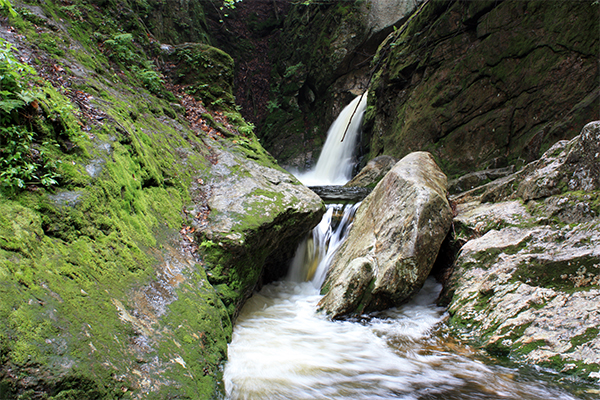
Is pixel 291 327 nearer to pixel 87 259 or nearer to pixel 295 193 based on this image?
pixel 295 193

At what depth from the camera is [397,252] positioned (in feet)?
16.0

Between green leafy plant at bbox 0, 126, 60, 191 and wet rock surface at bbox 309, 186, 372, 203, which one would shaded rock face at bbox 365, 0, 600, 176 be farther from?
green leafy plant at bbox 0, 126, 60, 191

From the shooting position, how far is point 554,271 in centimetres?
367

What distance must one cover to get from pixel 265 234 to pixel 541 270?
357 centimetres

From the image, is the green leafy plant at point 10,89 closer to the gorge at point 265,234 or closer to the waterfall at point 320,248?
the gorge at point 265,234

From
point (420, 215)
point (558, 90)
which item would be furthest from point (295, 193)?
point (558, 90)

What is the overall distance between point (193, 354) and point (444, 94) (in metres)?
10.6

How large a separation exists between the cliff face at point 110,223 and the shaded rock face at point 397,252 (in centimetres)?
129

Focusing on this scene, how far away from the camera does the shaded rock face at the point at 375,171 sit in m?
11.2

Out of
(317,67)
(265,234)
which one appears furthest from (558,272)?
(317,67)

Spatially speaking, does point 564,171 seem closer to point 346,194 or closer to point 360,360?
point 360,360

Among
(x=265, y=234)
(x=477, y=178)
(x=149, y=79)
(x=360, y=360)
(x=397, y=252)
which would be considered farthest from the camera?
(x=477, y=178)

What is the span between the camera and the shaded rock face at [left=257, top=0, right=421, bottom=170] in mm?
16688

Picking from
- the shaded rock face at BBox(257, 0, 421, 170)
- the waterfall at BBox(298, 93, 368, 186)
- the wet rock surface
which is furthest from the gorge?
the shaded rock face at BBox(257, 0, 421, 170)
